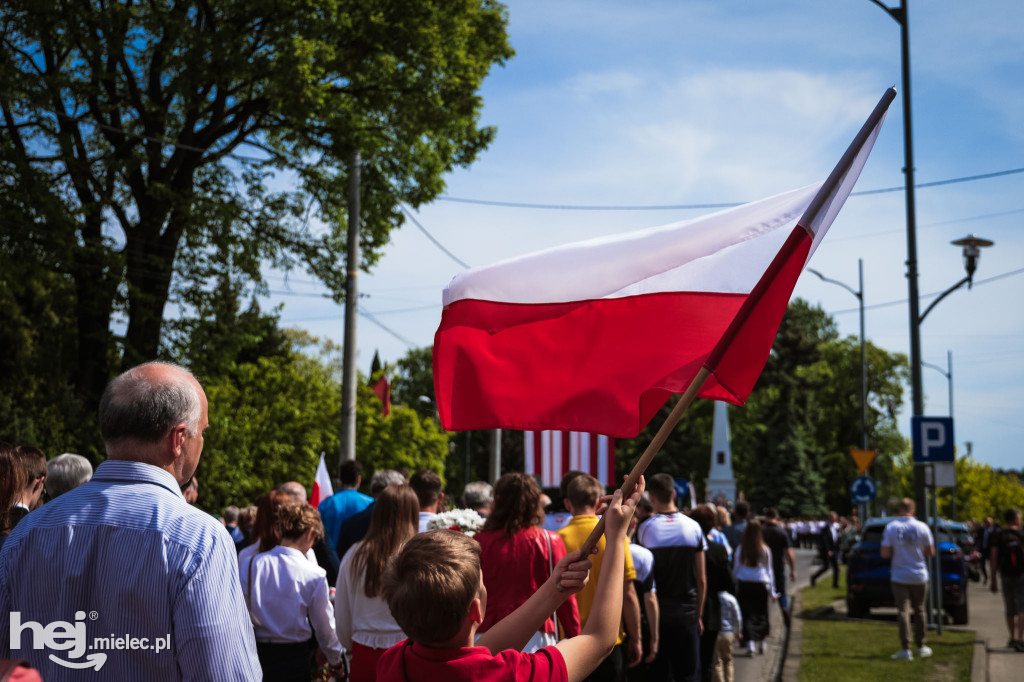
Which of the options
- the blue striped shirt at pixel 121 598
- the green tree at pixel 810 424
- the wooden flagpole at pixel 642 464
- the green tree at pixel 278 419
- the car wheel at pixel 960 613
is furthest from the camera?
the green tree at pixel 810 424

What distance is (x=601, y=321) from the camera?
4758 millimetres

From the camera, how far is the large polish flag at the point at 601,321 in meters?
4.60

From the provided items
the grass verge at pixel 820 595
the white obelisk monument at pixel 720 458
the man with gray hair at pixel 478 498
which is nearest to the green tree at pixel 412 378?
the white obelisk monument at pixel 720 458

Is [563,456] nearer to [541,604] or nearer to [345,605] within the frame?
[345,605]

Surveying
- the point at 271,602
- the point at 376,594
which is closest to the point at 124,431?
the point at 376,594

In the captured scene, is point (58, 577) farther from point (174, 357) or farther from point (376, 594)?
point (174, 357)

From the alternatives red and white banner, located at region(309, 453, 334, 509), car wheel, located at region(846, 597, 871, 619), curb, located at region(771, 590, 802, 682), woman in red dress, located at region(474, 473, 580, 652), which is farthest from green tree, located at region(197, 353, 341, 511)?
woman in red dress, located at region(474, 473, 580, 652)

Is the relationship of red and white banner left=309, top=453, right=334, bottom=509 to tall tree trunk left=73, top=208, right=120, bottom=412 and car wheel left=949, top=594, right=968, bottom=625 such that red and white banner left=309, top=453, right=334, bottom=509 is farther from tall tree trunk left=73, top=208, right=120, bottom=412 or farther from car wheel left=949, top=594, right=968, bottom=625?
car wheel left=949, top=594, right=968, bottom=625

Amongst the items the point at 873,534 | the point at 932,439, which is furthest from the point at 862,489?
the point at 932,439

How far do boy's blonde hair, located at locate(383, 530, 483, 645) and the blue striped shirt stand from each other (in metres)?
0.47

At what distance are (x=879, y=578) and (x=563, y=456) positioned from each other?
18.1 ft

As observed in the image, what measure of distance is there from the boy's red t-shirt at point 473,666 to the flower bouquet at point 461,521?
4.17m

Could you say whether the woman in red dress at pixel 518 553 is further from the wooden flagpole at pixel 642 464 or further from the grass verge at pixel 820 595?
the grass verge at pixel 820 595

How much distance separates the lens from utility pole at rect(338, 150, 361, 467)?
16.9 meters
